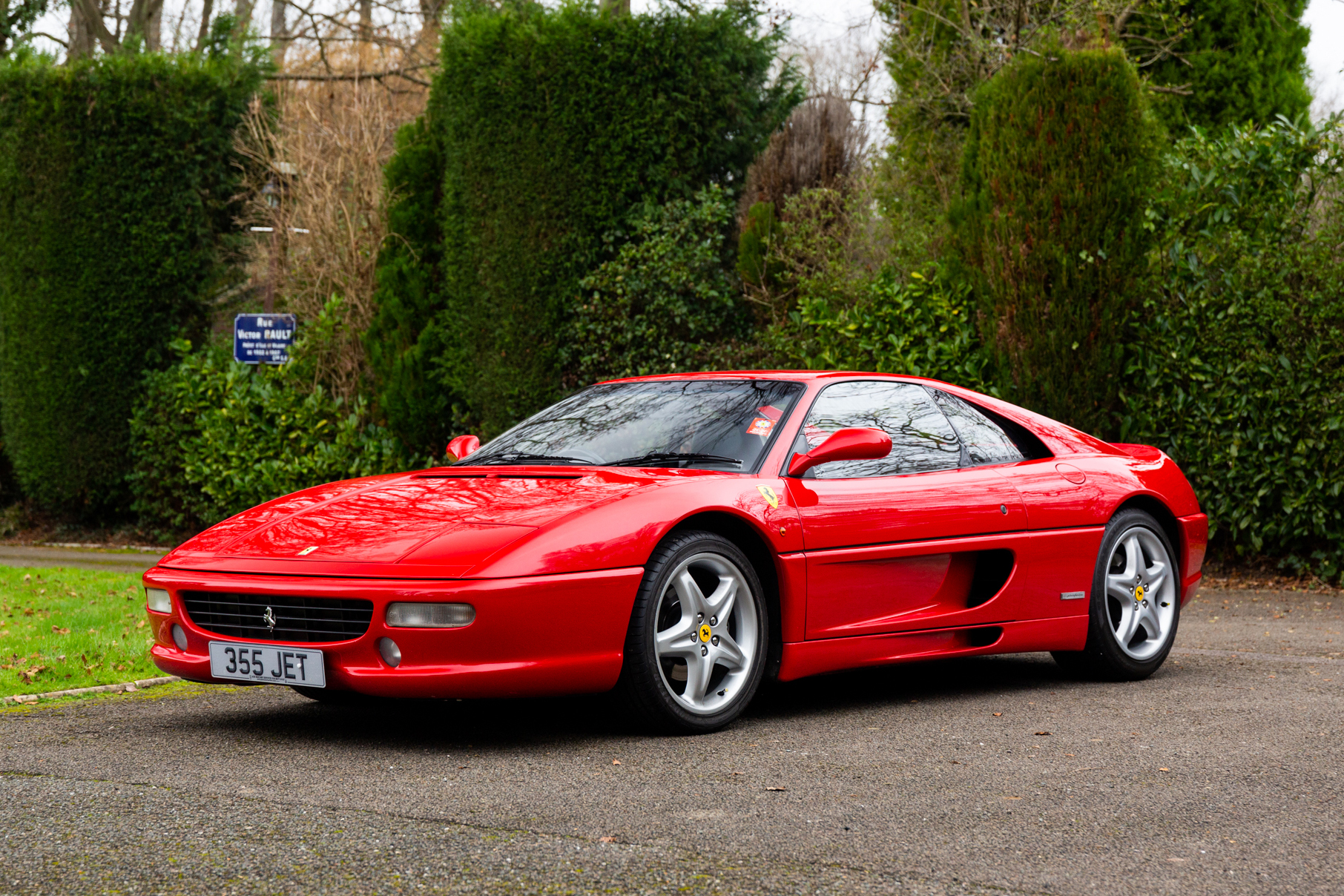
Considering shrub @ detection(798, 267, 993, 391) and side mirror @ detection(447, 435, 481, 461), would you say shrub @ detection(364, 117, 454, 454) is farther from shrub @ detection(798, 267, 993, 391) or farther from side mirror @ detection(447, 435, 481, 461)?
side mirror @ detection(447, 435, 481, 461)

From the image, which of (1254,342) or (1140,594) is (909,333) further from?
(1140,594)

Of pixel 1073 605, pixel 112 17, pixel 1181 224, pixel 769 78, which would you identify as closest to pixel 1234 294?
pixel 1181 224

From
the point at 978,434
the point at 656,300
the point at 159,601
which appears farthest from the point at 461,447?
the point at 656,300

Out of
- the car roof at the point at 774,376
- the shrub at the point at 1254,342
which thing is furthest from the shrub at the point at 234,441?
the car roof at the point at 774,376

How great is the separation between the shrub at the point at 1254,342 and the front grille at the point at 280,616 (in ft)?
22.4

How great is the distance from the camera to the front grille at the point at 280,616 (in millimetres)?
4535

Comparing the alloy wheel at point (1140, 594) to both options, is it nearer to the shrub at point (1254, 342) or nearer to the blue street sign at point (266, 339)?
the shrub at point (1254, 342)

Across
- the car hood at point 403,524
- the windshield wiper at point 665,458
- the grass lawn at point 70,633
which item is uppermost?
the windshield wiper at point 665,458

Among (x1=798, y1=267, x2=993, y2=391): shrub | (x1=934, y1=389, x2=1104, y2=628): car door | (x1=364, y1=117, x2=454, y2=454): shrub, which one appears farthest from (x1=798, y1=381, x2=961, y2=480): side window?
(x1=364, y1=117, x2=454, y2=454): shrub

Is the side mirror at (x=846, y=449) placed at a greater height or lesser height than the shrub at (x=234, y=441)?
greater

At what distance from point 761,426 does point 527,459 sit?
3.13 feet

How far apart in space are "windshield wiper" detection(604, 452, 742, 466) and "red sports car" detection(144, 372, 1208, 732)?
0.04ft

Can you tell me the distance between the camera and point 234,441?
13422 mm

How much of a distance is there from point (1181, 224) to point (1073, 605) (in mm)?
4962
